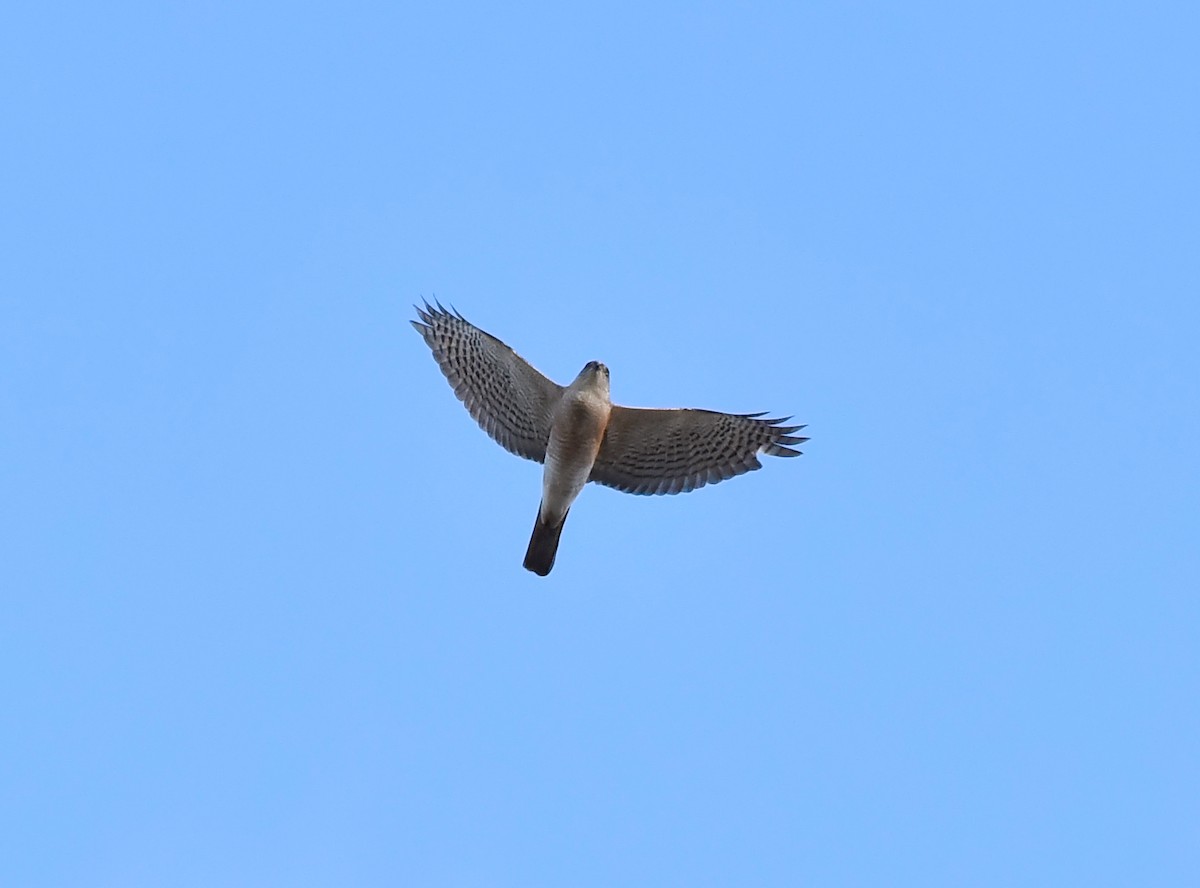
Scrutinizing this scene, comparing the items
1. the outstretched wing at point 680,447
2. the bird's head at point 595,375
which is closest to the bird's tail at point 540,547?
the outstretched wing at point 680,447

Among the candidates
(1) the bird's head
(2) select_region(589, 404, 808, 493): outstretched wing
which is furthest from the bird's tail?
(1) the bird's head

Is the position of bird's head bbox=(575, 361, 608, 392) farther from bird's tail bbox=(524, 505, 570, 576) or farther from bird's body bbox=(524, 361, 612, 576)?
bird's tail bbox=(524, 505, 570, 576)

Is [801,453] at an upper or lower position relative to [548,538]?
upper

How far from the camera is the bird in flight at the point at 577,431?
51.5ft

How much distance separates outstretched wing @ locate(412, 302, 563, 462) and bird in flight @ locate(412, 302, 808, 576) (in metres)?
0.01

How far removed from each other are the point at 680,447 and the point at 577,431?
127 centimetres

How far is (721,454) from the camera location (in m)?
16.2

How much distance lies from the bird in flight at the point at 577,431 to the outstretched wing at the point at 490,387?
0.01 meters

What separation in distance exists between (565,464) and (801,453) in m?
2.44

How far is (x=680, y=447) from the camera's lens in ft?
53.3

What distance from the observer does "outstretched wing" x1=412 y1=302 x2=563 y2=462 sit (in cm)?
1608

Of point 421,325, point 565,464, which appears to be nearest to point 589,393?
point 565,464

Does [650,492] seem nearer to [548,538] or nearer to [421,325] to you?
[548,538]

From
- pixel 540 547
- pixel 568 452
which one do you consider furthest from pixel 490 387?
pixel 540 547
